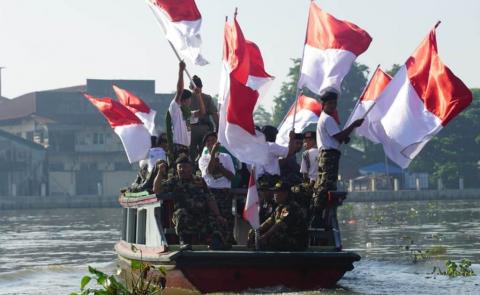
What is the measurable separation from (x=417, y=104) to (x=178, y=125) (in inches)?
141

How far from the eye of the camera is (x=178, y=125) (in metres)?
16.9

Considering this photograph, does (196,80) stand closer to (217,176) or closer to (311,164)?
(217,176)

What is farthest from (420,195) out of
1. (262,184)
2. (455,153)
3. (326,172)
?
(326,172)

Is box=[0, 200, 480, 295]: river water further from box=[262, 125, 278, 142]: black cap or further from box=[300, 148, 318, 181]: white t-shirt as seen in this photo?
box=[262, 125, 278, 142]: black cap

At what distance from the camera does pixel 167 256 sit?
49.9 feet

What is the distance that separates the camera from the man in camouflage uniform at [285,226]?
1509 cm

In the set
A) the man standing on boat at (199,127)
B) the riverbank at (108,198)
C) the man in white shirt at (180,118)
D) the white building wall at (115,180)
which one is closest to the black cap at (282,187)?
the man in white shirt at (180,118)

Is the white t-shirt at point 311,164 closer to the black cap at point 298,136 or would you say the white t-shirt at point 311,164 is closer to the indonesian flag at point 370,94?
the black cap at point 298,136

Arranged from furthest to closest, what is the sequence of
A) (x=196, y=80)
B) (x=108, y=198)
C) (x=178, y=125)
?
(x=108, y=198), (x=196, y=80), (x=178, y=125)

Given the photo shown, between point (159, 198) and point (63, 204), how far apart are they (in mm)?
56078

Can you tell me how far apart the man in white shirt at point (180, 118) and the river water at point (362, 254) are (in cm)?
310

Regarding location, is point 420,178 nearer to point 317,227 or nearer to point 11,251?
point 11,251

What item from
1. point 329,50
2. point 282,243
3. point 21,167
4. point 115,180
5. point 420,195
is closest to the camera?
point 282,243

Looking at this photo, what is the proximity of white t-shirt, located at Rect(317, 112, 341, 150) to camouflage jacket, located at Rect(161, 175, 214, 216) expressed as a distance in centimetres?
170
